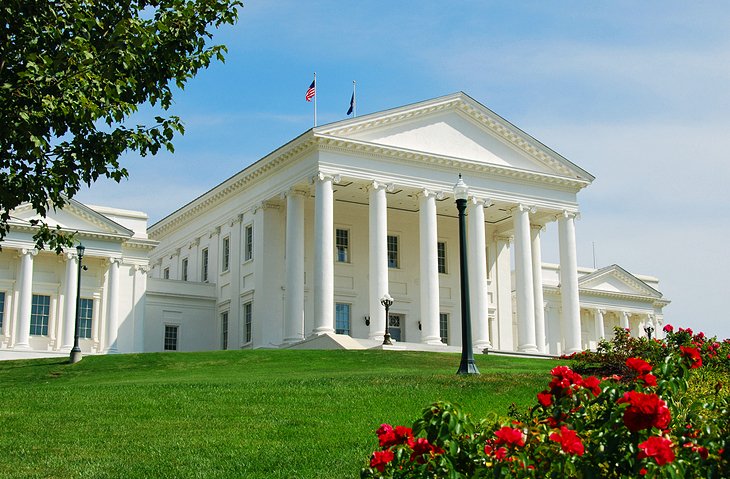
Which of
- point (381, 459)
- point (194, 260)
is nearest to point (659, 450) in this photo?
point (381, 459)

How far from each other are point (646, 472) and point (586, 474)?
50 cm

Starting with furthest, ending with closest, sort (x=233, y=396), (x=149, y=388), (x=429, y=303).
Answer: (x=429, y=303), (x=149, y=388), (x=233, y=396)

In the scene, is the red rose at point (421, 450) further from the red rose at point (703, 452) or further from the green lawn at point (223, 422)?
the green lawn at point (223, 422)

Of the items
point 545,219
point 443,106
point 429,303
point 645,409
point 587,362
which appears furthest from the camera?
point 545,219

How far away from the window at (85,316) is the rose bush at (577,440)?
47.3 metres

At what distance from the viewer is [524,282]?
50.8 meters

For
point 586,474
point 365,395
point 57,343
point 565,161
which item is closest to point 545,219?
point 565,161

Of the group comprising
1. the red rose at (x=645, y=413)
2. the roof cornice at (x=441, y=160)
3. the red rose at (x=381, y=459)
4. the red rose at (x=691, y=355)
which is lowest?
the red rose at (x=381, y=459)

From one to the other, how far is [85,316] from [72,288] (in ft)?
7.97

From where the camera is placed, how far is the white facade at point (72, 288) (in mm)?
50281

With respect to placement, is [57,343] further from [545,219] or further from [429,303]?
[545,219]

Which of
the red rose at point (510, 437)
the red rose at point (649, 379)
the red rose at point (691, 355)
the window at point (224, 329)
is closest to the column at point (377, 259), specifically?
the window at point (224, 329)

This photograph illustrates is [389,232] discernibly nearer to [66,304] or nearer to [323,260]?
[323,260]

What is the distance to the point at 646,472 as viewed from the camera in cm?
710
